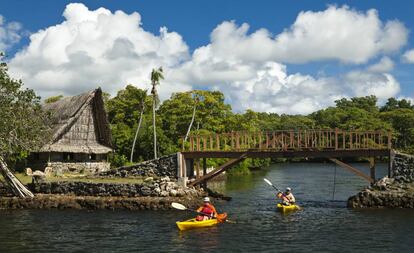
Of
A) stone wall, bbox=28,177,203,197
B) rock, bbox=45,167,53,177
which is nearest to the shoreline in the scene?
stone wall, bbox=28,177,203,197

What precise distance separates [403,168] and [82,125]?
3264cm

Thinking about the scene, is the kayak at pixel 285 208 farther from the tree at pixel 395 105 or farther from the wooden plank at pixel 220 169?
the tree at pixel 395 105

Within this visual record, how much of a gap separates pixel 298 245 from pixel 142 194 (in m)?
16.5

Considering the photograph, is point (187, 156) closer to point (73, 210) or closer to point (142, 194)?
point (142, 194)

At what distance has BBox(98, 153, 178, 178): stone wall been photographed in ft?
137

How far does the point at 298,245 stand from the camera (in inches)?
997

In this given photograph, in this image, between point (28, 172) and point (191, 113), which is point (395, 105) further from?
point (28, 172)

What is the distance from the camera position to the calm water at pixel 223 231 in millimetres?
25125

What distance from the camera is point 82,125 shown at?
52.6 m

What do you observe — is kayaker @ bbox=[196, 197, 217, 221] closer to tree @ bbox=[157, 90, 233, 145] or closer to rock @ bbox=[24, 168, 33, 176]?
rock @ bbox=[24, 168, 33, 176]

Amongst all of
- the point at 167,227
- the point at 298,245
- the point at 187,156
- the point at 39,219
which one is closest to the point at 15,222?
the point at 39,219

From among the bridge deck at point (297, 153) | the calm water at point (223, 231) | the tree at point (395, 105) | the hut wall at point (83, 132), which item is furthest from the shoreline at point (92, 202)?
the tree at point (395, 105)

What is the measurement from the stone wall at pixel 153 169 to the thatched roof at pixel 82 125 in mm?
9259

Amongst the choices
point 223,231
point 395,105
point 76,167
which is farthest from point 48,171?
point 395,105
